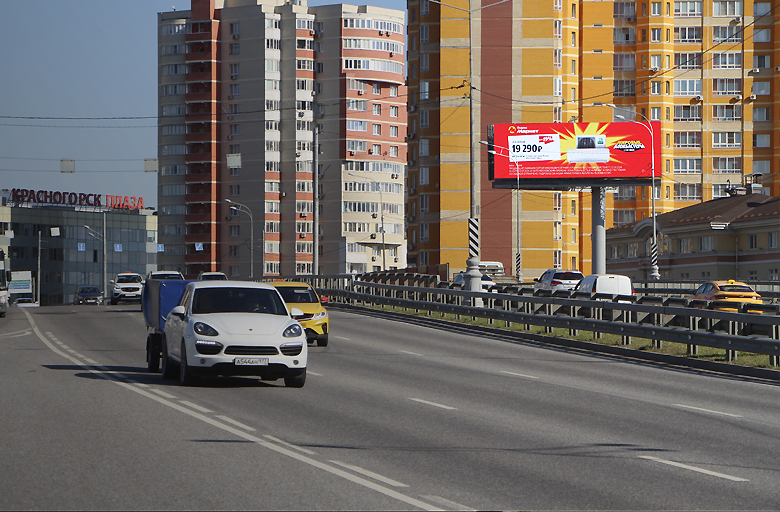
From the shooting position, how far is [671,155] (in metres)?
107

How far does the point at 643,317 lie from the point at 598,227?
3478 centimetres

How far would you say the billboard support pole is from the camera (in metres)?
58.3

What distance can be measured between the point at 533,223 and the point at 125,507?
78.4m

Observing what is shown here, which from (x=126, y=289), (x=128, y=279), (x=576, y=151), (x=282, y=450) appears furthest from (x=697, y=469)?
(x=576, y=151)

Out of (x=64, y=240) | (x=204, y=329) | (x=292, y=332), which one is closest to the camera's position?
(x=204, y=329)

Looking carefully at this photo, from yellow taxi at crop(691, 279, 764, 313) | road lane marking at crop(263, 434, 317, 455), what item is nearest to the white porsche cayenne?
road lane marking at crop(263, 434, 317, 455)

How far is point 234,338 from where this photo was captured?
47.6 ft

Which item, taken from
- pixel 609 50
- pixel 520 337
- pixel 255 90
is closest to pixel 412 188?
pixel 609 50

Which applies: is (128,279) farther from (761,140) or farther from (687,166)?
(761,140)

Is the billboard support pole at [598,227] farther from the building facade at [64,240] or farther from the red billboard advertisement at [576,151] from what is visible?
the building facade at [64,240]

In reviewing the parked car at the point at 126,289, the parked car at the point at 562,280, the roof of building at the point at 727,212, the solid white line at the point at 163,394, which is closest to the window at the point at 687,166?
the roof of building at the point at 727,212

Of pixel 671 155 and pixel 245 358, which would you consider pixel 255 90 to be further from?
pixel 245 358

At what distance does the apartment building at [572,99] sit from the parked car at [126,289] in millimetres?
30038

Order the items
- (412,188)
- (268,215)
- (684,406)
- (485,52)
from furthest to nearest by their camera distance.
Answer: (268,215), (412,188), (485,52), (684,406)
